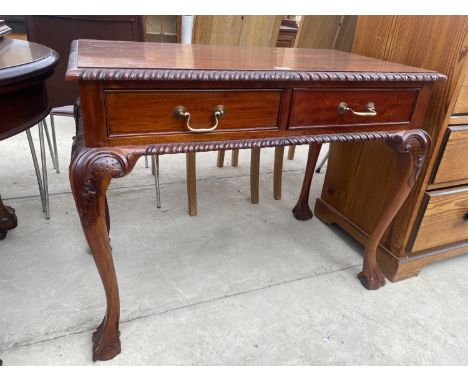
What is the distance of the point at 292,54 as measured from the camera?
4.07 feet

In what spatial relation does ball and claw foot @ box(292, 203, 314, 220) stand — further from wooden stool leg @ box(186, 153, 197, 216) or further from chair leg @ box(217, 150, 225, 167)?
chair leg @ box(217, 150, 225, 167)

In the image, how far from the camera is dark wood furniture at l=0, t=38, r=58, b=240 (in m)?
0.83

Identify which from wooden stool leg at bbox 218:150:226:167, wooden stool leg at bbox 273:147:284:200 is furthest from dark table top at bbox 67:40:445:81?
wooden stool leg at bbox 218:150:226:167

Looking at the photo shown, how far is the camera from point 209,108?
0.89 metres

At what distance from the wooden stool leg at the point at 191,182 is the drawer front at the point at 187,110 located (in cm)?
81

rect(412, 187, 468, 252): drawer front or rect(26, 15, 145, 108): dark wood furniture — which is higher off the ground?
rect(26, 15, 145, 108): dark wood furniture

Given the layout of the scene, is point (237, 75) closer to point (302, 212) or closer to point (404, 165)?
point (404, 165)

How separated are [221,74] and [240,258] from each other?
91cm

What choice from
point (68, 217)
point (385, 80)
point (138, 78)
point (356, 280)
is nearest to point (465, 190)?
point (356, 280)

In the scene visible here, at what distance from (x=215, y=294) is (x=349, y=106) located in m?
0.80

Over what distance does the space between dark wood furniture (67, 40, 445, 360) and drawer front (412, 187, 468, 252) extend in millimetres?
246

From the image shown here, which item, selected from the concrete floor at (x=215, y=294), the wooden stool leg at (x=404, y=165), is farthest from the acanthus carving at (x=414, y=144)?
the concrete floor at (x=215, y=294)

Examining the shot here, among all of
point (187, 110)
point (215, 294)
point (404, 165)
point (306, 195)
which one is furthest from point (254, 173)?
point (187, 110)

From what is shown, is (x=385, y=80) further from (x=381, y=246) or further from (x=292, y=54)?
(x=381, y=246)
